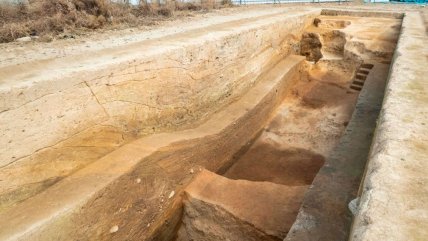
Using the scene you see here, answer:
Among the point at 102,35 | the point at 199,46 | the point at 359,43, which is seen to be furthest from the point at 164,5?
the point at 359,43

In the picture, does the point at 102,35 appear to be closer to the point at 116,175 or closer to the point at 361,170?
the point at 116,175

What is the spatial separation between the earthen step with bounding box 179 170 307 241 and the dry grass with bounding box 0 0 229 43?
268 centimetres

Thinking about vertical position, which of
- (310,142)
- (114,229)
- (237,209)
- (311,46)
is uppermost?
(311,46)

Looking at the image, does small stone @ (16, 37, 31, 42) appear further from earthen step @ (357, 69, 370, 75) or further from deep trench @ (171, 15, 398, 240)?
earthen step @ (357, 69, 370, 75)

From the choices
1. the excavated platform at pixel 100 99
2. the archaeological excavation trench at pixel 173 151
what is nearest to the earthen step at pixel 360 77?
the archaeological excavation trench at pixel 173 151

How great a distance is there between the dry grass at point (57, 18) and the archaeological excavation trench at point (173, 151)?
140 centimetres

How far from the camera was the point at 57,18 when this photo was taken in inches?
177

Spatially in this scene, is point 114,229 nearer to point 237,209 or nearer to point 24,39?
point 237,209

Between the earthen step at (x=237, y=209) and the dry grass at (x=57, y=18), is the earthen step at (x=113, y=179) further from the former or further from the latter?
the dry grass at (x=57, y=18)

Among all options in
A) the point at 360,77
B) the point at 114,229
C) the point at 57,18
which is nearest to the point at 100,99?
the point at 114,229

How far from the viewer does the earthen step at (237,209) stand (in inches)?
111

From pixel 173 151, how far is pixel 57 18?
283cm

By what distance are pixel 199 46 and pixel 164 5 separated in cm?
339

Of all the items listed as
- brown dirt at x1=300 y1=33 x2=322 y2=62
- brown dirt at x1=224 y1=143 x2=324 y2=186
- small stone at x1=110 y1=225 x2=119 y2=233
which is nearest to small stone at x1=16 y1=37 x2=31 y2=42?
small stone at x1=110 y1=225 x2=119 y2=233
